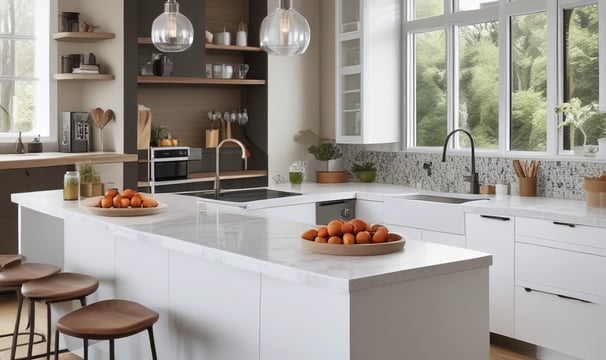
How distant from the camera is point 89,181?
504 centimetres

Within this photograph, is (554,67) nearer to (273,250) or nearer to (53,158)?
(273,250)

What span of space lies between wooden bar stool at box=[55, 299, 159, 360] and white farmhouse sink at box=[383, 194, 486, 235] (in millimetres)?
2565

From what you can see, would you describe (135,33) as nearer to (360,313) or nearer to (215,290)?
(215,290)

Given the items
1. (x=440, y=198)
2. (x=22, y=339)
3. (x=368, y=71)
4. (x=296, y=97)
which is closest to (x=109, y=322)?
(x=22, y=339)

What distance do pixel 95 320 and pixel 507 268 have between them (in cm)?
273

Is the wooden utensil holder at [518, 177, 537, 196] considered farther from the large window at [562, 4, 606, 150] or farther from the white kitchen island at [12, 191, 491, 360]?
the white kitchen island at [12, 191, 491, 360]

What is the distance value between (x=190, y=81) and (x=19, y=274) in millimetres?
2931

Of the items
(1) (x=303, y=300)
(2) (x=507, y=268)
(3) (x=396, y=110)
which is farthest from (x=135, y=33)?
(1) (x=303, y=300)

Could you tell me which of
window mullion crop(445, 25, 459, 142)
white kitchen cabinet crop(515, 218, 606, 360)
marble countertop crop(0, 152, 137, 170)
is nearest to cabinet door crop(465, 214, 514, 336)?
white kitchen cabinet crop(515, 218, 606, 360)

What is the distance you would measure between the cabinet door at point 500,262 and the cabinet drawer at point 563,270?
2.9 inches

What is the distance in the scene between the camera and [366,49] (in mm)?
6625

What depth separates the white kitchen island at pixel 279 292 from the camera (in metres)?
2.71

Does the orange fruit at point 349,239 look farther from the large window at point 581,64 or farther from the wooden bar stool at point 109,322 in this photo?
the large window at point 581,64

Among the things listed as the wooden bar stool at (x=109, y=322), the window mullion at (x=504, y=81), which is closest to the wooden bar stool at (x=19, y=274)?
the wooden bar stool at (x=109, y=322)
